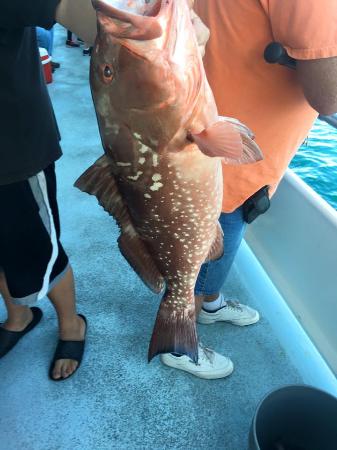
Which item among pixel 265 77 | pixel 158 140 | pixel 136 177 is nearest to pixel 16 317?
pixel 136 177

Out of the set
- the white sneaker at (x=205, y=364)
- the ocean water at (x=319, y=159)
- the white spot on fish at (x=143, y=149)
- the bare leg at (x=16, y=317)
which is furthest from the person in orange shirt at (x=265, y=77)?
the ocean water at (x=319, y=159)

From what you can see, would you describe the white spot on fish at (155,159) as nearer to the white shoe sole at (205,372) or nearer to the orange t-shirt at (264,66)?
the orange t-shirt at (264,66)

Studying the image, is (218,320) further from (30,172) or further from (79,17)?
(79,17)

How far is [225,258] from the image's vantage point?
1720 mm

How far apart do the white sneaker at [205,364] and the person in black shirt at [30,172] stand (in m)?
0.48

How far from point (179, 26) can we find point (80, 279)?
76.0 inches

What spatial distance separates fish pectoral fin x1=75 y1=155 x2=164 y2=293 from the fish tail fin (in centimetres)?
11

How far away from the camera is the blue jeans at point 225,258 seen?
5.14 ft

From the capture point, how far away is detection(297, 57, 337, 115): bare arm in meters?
0.98

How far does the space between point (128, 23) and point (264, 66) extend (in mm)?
614

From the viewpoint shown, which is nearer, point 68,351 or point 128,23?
point 128,23

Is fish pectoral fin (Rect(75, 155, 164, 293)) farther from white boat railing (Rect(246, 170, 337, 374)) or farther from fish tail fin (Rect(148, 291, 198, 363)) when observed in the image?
white boat railing (Rect(246, 170, 337, 374))

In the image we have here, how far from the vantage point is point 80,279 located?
244cm

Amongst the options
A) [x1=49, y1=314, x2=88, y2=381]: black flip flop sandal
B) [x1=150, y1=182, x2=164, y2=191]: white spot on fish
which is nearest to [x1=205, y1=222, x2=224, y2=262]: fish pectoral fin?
[x1=150, y1=182, x2=164, y2=191]: white spot on fish
